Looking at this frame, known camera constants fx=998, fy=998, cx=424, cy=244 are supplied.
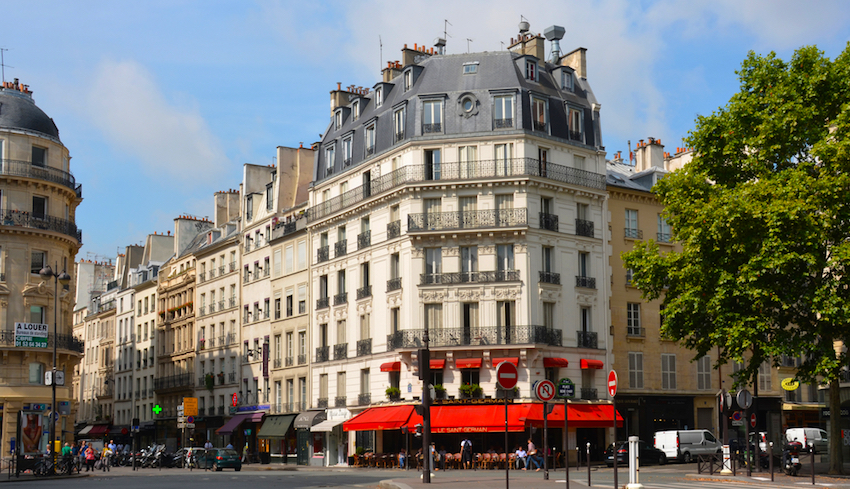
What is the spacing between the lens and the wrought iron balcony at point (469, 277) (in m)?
43.7

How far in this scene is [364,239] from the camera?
48.6 metres

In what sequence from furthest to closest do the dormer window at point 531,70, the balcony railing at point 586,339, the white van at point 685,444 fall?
the dormer window at point 531,70 < the balcony railing at point 586,339 < the white van at point 685,444

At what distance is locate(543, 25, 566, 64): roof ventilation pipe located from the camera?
50812 millimetres

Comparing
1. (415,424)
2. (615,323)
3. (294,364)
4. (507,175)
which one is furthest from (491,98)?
(294,364)

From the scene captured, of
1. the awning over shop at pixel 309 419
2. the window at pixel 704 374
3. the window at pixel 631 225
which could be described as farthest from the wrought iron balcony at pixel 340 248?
the window at pixel 704 374

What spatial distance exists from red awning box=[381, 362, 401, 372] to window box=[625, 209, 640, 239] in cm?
1299

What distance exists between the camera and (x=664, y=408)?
156 feet

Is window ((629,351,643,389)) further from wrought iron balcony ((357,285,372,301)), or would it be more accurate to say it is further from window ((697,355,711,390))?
wrought iron balcony ((357,285,372,301))

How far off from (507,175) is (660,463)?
14105 mm

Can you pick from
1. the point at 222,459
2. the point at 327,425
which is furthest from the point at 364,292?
the point at 222,459

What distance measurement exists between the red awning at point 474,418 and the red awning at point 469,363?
1.73 meters

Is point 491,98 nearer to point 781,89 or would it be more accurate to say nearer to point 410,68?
point 410,68

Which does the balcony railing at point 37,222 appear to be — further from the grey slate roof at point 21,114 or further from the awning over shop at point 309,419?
the awning over shop at point 309,419

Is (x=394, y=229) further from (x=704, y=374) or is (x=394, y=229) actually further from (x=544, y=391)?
(x=544, y=391)
